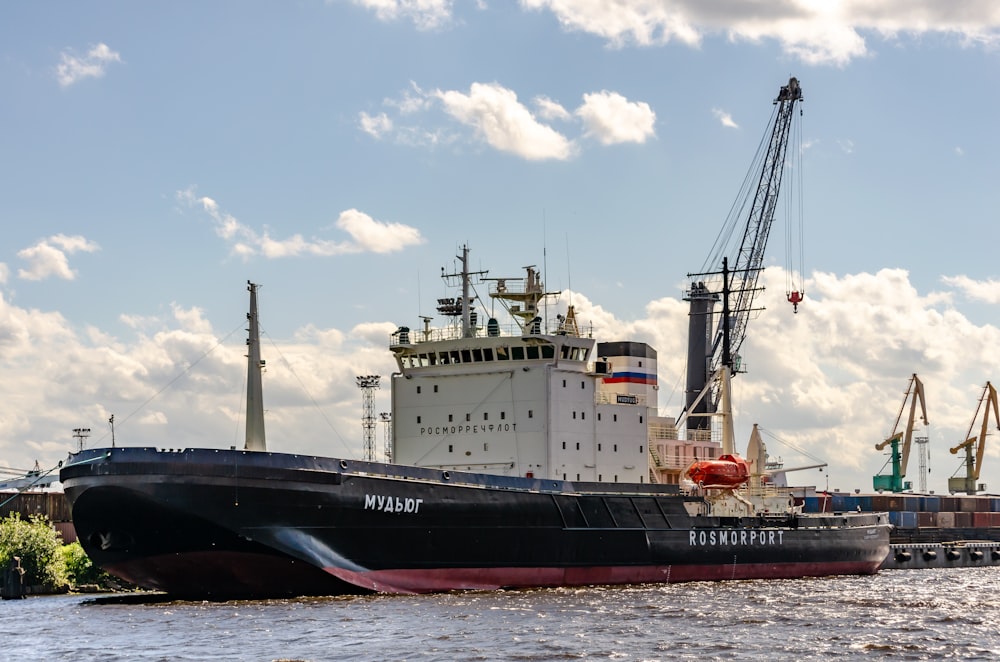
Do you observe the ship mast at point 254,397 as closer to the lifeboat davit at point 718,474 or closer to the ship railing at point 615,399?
the ship railing at point 615,399

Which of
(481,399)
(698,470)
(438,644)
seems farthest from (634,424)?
(438,644)

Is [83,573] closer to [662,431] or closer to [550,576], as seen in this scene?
[550,576]

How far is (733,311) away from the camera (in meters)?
64.9

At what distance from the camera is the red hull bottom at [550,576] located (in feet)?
115

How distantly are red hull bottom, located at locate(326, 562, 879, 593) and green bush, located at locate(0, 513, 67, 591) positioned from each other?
45.4 feet

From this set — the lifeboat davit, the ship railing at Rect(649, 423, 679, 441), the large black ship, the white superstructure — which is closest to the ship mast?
the large black ship

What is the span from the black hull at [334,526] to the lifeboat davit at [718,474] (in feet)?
12.4

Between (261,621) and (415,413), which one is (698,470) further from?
(261,621)

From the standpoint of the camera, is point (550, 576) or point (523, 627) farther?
point (550, 576)

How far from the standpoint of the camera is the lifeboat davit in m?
43.7

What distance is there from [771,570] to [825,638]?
54.1 ft

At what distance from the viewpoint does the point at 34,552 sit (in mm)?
43031

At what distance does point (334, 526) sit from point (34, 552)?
47.0 feet

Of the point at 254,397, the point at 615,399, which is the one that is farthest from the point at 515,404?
the point at 254,397
